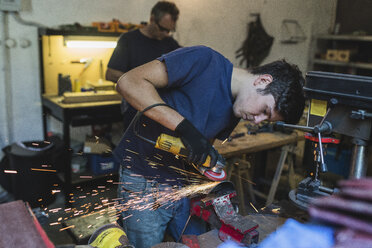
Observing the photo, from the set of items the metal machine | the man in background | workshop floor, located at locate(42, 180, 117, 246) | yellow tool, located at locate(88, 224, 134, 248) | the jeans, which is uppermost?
the man in background

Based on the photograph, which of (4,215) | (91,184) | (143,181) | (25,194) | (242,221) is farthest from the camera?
(91,184)

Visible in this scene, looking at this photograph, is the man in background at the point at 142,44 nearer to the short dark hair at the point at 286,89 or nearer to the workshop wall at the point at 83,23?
the workshop wall at the point at 83,23

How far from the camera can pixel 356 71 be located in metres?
5.82

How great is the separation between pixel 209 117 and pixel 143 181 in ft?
1.73

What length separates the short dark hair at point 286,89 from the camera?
162cm

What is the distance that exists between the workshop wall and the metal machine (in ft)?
11.0

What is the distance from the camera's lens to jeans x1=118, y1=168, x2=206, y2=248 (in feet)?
6.14

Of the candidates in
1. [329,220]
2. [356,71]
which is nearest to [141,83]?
[329,220]

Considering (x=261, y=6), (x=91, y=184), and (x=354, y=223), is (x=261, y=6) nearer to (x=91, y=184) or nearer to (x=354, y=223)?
(x=91, y=184)

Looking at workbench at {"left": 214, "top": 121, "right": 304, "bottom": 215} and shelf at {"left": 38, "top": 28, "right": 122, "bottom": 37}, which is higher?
shelf at {"left": 38, "top": 28, "right": 122, "bottom": 37}

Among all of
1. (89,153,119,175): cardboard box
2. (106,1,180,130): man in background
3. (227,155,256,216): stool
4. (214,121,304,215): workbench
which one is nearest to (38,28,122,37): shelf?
(106,1,180,130): man in background

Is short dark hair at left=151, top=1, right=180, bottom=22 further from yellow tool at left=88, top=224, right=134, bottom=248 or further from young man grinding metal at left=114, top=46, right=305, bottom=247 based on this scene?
yellow tool at left=88, top=224, right=134, bottom=248

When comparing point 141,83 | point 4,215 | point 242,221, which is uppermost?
point 141,83

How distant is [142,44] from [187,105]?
184 centimetres
